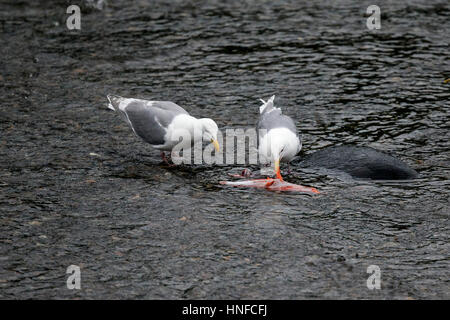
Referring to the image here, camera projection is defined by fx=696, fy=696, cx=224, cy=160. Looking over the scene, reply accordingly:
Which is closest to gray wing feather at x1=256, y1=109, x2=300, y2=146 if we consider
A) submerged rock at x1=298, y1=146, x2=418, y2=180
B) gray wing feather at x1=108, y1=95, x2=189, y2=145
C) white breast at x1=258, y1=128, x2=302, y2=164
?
white breast at x1=258, y1=128, x2=302, y2=164

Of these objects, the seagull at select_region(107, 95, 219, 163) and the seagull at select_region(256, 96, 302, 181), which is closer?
the seagull at select_region(256, 96, 302, 181)

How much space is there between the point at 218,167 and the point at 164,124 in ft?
2.98

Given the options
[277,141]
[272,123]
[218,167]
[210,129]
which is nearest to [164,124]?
[210,129]

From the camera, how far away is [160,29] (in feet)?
47.1

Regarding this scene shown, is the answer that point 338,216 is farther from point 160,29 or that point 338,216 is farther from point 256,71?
point 160,29

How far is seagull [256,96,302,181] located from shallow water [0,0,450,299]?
0.40 metres

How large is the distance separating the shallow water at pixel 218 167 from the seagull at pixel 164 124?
405 mm

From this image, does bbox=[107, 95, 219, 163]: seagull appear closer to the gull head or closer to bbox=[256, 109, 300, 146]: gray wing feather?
the gull head

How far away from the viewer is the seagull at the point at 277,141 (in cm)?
816

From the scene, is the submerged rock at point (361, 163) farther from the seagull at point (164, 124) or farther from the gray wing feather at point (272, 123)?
the seagull at point (164, 124)

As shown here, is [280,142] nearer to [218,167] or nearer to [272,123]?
[272,123]

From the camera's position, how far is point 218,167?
9016mm

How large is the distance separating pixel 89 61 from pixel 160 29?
215cm

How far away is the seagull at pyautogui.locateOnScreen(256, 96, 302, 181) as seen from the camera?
8.16 m
